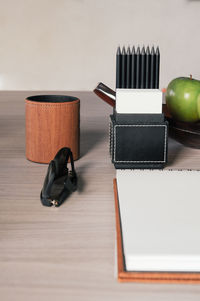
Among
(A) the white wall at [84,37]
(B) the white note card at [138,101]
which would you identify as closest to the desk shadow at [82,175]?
(B) the white note card at [138,101]

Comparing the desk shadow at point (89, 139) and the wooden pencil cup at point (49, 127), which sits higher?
the wooden pencil cup at point (49, 127)

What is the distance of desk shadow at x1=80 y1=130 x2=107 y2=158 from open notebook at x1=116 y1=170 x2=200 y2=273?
0.23 metres

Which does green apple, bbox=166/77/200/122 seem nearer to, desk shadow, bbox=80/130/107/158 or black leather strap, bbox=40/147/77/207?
desk shadow, bbox=80/130/107/158

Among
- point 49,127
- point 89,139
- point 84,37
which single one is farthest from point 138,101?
point 84,37

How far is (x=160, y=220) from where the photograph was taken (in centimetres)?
44

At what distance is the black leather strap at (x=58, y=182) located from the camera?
53cm

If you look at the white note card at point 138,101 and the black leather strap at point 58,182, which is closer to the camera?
the black leather strap at point 58,182

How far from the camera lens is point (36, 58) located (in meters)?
3.57

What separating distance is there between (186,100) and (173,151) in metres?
0.14

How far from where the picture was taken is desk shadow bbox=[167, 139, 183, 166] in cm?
76

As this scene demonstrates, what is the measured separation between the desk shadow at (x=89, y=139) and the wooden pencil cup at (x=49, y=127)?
8 cm

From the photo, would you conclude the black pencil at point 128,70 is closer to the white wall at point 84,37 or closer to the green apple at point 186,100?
the green apple at point 186,100

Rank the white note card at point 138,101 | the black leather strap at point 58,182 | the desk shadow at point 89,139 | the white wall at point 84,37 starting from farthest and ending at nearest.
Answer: the white wall at point 84,37 → the desk shadow at point 89,139 → the white note card at point 138,101 → the black leather strap at point 58,182

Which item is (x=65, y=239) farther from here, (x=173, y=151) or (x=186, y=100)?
(x=186, y=100)
